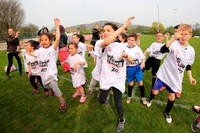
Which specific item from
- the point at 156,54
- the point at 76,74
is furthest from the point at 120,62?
the point at 156,54

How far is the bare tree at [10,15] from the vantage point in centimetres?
3000

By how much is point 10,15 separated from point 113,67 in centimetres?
3997

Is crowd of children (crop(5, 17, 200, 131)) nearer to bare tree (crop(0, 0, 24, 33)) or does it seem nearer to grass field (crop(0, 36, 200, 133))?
grass field (crop(0, 36, 200, 133))

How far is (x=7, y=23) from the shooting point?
102 ft

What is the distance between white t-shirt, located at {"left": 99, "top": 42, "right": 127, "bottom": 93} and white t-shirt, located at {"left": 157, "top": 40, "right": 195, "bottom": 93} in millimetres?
1131

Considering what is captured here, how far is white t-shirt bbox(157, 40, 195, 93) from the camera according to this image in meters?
2.54

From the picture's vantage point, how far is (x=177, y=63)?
259 cm

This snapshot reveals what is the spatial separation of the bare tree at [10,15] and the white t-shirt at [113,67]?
37649 millimetres

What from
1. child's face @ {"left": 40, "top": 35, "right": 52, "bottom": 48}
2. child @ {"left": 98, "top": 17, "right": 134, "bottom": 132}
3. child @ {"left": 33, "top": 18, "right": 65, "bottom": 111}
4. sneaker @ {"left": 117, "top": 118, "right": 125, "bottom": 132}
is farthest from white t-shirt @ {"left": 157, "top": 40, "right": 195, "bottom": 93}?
child's face @ {"left": 40, "top": 35, "right": 52, "bottom": 48}

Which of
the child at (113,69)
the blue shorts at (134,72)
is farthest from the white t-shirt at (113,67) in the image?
the blue shorts at (134,72)

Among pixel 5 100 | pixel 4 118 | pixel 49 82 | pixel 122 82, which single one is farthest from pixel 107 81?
pixel 5 100

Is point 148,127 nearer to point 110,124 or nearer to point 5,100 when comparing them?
point 110,124

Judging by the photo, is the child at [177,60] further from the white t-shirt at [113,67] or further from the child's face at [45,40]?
the child's face at [45,40]

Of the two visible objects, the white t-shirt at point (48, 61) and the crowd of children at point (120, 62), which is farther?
the white t-shirt at point (48, 61)
